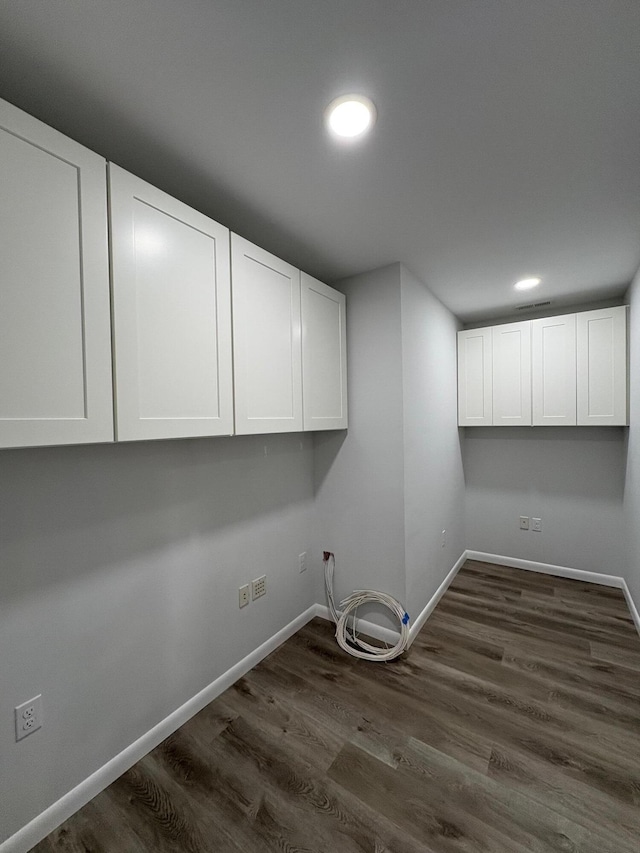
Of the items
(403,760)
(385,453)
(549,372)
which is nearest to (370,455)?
(385,453)

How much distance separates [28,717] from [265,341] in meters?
1.74

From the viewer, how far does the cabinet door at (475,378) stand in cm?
343

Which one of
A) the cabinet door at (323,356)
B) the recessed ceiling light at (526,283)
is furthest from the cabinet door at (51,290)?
the recessed ceiling light at (526,283)

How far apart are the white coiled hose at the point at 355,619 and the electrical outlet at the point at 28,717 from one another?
1628 millimetres

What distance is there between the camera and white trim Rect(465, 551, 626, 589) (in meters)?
3.25

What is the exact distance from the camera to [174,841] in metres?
1.30

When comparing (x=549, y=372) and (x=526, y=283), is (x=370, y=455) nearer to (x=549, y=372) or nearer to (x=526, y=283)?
(x=526, y=283)

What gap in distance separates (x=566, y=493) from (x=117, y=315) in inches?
152

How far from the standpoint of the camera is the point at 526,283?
274 cm

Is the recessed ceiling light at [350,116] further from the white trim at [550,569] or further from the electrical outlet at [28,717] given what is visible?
the white trim at [550,569]

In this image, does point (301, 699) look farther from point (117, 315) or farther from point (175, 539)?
point (117, 315)

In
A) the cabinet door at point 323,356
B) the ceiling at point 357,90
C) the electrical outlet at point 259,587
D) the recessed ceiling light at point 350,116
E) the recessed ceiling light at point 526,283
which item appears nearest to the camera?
Answer: the ceiling at point 357,90

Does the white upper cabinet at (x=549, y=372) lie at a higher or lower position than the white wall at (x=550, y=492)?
higher

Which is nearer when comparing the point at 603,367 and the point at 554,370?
the point at 603,367
